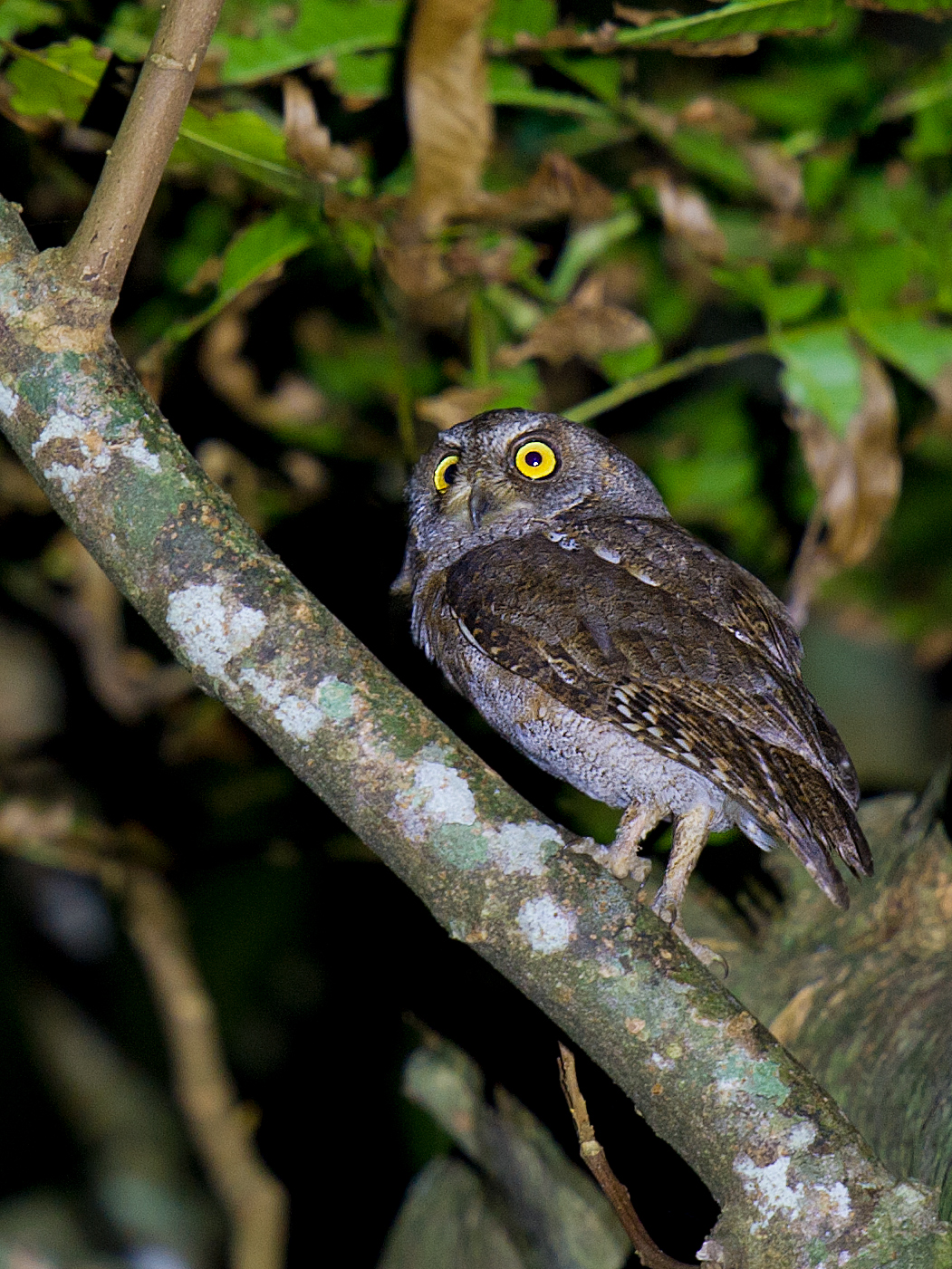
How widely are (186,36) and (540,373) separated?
2896 mm

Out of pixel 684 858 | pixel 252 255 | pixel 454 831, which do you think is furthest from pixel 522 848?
pixel 252 255

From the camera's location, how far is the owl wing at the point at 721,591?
7.11 feet

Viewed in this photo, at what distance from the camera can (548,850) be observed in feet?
5.49

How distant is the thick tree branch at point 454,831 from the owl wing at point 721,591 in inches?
25.5

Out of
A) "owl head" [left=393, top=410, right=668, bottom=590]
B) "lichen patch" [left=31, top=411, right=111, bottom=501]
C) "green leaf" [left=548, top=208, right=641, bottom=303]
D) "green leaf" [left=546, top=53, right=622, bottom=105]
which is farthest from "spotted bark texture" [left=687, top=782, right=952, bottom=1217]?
"green leaf" [left=546, top=53, right=622, bottom=105]

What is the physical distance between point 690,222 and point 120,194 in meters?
1.93

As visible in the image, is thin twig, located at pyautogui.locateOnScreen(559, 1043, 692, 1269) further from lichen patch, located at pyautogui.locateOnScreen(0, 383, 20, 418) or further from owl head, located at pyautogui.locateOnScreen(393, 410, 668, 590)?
lichen patch, located at pyautogui.locateOnScreen(0, 383, 20, 418)

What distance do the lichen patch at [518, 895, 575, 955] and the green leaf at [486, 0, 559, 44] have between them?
2428mm

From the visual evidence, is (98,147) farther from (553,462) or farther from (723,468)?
(723,468)

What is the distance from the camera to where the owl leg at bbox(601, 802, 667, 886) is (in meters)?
2.11

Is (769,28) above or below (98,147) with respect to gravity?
above

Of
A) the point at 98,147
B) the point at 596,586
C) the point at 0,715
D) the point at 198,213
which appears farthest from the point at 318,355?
the point at 596,586

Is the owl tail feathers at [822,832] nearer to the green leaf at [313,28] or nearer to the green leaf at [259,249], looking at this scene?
the green leaf at [259,249]

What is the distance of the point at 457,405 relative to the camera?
3023 millimetres
